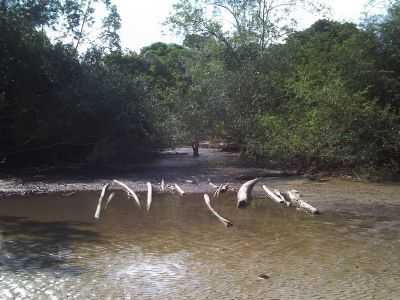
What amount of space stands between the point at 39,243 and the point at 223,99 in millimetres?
16545

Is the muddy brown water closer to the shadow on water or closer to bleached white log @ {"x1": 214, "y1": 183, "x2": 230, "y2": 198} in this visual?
the shadow on water

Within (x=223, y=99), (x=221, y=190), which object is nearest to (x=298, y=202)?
(x=221, y=190)

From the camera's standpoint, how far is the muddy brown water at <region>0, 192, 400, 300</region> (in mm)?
6875

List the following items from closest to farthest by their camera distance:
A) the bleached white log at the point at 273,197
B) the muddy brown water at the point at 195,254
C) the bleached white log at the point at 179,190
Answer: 1. the muddy brown water at the point at 195,254
2. the bleached white log at the point at 273,197
3. the bleached white log at the point at 179,190

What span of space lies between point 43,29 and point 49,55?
3.18 metres

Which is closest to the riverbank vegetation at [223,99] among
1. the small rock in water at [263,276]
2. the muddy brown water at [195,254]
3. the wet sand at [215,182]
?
the wet sand at [215,182]

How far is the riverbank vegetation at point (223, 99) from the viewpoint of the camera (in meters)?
19.4

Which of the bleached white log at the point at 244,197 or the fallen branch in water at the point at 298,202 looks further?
the bleached white log at the point at 244,197

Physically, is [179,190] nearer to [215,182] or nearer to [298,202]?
[215,182]

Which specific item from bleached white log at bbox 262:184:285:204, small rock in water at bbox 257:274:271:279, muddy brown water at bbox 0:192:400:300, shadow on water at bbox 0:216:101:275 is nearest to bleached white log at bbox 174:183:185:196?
muddy brown water at bbox 0:192:400:300

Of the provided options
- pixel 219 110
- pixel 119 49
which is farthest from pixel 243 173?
pixel 119 49

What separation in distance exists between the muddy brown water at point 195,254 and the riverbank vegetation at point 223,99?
273 inches

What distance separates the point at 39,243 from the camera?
388 inches

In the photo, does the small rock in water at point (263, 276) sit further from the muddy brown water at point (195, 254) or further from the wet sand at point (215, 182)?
the wet sand at point (215, 182)
